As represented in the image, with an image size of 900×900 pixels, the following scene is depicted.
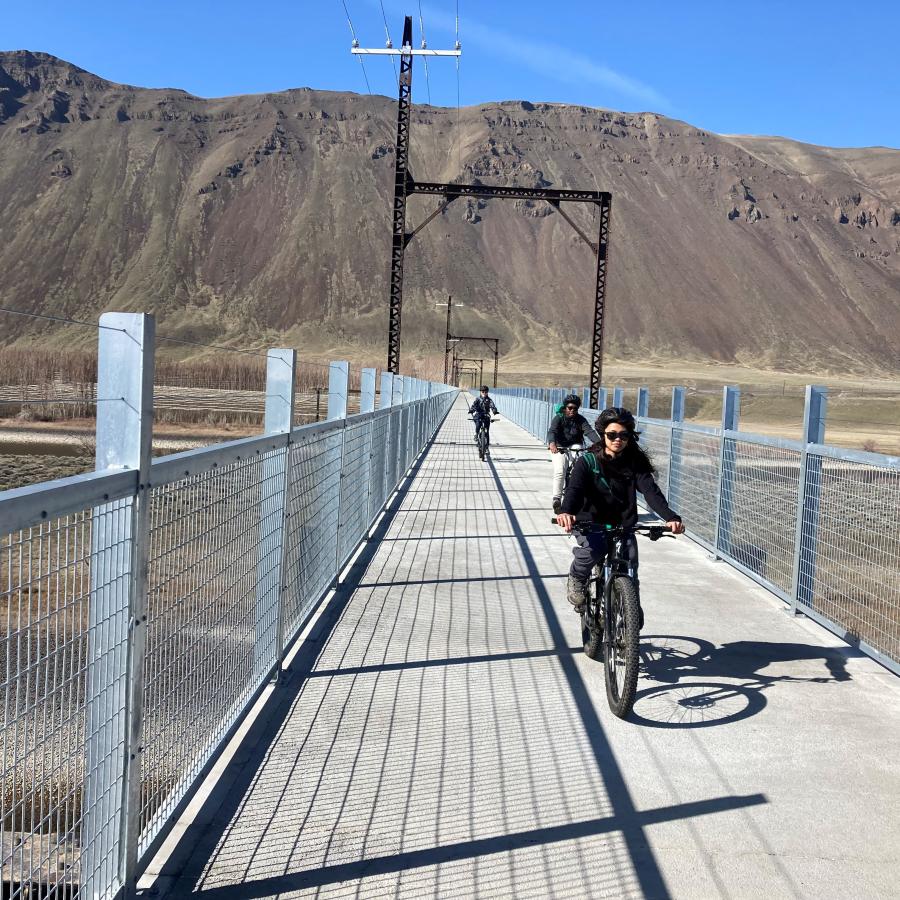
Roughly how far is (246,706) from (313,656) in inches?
50.3

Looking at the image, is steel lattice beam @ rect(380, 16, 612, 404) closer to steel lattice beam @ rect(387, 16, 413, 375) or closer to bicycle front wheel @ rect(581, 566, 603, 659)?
steel lattice beam @ rect(387, 16, 413, 375)

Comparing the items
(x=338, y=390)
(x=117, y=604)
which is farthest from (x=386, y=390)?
(x=117, y=604)

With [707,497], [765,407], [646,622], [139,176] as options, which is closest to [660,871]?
[646,622]

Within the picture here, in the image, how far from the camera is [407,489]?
17.7 metres

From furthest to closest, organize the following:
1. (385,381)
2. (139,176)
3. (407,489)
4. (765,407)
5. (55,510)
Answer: (139,176) → (765,407) → (407,489) → (385,381) → (55,510)

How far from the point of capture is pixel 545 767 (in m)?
4.86

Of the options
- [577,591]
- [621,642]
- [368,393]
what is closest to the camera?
[621,642]

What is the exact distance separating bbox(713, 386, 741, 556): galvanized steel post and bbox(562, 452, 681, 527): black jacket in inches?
199

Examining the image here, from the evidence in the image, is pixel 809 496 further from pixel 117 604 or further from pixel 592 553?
pixel 117 604

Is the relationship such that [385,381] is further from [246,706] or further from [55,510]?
[55,510]

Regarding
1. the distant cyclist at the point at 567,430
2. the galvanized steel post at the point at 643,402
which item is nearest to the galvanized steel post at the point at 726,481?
the distant cyclist at the point at 567,430

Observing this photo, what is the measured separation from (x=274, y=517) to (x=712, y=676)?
2.69 m

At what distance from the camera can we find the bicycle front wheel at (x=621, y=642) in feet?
17.9

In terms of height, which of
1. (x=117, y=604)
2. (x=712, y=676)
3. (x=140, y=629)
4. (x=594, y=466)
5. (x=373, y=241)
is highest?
(x=373, y=241)
